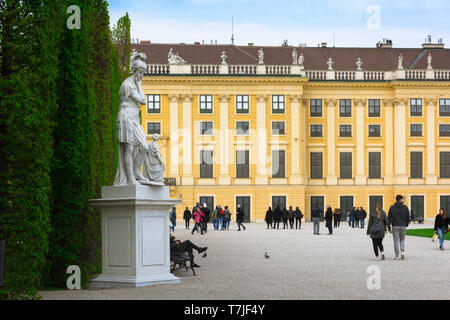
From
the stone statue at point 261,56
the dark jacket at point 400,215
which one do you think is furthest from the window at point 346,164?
the dark jacket at point 400,215

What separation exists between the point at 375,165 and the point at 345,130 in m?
4.30

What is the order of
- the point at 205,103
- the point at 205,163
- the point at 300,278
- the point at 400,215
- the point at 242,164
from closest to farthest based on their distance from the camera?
the point at 300,278 < the point at 400,215 < the point at 205,163 < the point at 242,164 < the point at 205,103

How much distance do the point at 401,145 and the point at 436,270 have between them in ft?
165

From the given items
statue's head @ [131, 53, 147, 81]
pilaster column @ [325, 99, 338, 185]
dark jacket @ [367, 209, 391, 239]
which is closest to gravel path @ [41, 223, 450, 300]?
dark jacket @ [367, 209, 391, 239]

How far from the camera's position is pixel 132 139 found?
13594 mm

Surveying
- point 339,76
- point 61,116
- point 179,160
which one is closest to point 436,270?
point 61,116

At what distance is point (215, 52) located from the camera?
68.4 meters

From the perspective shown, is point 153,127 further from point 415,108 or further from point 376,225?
point 376,225

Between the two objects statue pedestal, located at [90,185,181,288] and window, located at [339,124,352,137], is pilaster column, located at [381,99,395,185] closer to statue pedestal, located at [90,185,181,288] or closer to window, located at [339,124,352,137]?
window, located at [339,124,352,137]

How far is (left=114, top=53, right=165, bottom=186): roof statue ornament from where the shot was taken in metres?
13.6

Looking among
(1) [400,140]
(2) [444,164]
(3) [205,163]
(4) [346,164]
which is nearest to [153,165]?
(3) [205,163]

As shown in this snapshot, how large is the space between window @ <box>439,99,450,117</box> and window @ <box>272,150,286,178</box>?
15.5 meters

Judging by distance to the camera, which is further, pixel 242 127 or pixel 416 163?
pixel 416 163
